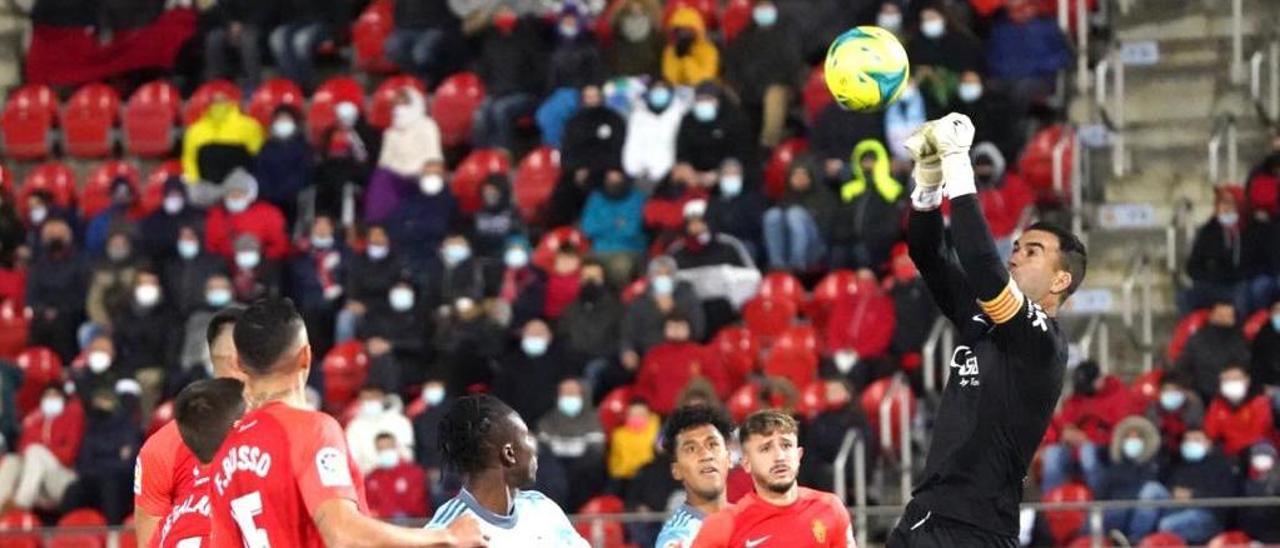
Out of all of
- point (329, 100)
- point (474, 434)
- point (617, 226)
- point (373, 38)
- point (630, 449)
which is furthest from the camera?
point (373, 38)

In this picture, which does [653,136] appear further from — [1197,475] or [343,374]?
[1197,475]

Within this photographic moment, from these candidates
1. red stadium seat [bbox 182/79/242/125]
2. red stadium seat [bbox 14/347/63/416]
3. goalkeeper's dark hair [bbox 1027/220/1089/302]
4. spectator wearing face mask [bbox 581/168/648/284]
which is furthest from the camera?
red stadium seat [bbox 182/79/242/125]

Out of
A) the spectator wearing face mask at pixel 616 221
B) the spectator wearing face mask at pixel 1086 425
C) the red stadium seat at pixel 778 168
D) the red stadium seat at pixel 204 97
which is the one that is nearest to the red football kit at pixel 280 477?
the spectator wearing face mask at pixel 1086 425

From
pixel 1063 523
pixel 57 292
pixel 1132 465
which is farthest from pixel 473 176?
pixel 1063 523

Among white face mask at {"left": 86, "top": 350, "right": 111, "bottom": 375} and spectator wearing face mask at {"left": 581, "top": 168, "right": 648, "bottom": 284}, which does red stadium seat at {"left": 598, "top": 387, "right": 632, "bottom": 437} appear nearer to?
spectator wearing face mask at {"left": 581, "top": 168, "right": 648, "bottom": 284}

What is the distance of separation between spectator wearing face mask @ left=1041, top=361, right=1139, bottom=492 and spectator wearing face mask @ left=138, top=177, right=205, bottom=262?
7479 mm

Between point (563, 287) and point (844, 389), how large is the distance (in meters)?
3.07

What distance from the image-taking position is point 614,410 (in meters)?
Answer: 18.5

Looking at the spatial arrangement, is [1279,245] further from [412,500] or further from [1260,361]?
[412,500]

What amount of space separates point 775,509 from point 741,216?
34.9 ft

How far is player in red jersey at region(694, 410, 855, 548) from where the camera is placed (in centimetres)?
927

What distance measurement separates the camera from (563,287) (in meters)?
19.9

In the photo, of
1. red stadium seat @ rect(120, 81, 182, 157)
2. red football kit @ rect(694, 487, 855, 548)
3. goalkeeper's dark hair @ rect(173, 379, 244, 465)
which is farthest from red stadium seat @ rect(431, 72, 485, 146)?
goalkeeper's dark hair @ rect(173, 379, 244, 465)

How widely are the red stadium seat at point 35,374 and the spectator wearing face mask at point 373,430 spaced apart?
2.92 metres
